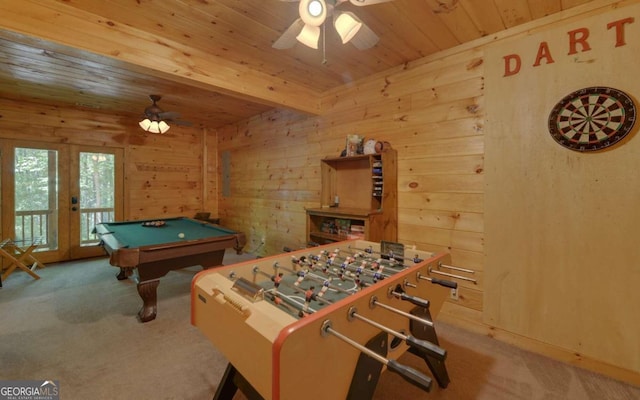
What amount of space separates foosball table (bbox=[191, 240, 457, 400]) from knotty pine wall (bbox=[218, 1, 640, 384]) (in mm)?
897

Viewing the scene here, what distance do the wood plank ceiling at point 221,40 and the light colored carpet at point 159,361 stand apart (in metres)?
2.18

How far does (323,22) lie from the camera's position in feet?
5.13

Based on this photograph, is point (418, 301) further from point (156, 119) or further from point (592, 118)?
point (156, 119)

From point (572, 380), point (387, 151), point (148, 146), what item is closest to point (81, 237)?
point (148, 146)

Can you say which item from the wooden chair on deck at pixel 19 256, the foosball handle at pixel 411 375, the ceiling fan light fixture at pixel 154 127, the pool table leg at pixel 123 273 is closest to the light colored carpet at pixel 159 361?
the pool table leg at pixel 123 273

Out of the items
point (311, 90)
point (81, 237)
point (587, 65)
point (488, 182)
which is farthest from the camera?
point (81, 237)

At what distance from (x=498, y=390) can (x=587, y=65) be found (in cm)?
219

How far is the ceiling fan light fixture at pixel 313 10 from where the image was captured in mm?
1422

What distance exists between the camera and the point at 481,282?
2.20m

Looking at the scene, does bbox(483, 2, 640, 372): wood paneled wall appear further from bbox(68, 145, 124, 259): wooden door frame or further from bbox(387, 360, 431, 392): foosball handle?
bbox(68, 145, 124, 259): wooden door frame

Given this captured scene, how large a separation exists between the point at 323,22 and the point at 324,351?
5.62 feet

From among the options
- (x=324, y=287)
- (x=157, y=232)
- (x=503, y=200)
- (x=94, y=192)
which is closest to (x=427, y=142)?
(x=503, y=200)

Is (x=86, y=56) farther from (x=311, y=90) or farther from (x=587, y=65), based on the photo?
(x=587, y=65)

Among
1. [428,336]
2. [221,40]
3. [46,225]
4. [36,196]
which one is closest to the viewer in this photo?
[428,336]
